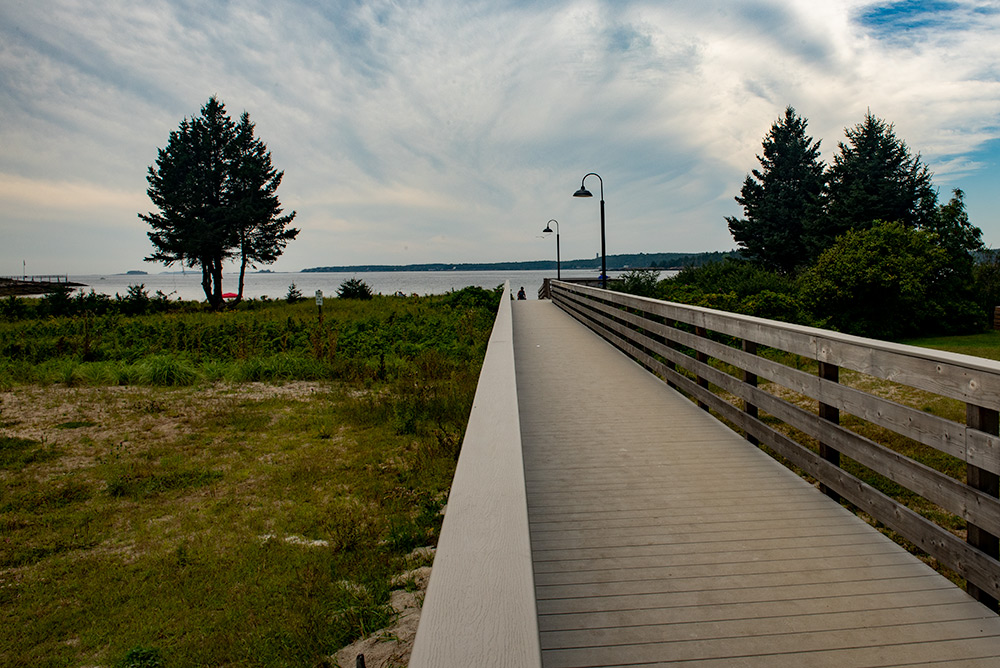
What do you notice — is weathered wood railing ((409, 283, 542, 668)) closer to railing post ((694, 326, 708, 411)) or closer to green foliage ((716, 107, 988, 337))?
railing post ((694, 326, 708, 411))

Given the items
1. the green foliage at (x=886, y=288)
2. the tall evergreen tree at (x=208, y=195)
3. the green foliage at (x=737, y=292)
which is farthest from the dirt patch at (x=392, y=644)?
the tall evergreen tree at (x=208, y=195)

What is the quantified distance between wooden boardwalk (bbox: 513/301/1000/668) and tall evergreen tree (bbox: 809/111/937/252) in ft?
124

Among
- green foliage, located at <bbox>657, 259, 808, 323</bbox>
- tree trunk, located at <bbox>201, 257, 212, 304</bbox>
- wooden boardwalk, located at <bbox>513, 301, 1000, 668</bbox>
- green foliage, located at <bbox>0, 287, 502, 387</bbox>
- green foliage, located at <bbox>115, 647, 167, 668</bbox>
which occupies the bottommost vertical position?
green foliage, located at <bbox>115, 647, 167, 668</bbox>

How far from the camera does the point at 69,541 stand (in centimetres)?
465

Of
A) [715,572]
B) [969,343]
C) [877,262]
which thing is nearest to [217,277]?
[877,262]

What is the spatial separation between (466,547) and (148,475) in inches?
227

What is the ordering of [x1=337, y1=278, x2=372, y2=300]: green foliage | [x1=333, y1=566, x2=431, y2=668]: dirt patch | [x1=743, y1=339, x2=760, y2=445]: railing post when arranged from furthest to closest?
[x1=337, y1=278, x2=372, y2=300]: green foliage
[x1=743, y1=339, x2=760, y2=445]: railing post
[x1=333, y1=566, x2=431, y2=668]: dirt patch

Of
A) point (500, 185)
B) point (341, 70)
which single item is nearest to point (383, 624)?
point (341, 70)

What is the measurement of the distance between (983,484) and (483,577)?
2436 millimetres

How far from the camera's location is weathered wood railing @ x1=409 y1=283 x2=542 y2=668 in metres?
1.24

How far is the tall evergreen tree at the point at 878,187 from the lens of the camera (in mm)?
35594

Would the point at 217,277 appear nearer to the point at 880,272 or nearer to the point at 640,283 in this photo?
the point at 640,283

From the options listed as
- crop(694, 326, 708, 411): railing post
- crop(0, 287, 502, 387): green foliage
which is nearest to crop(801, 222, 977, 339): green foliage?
crop(0, 287, 502, 387): green foliage

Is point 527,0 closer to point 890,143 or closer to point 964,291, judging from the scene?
point 964,291
